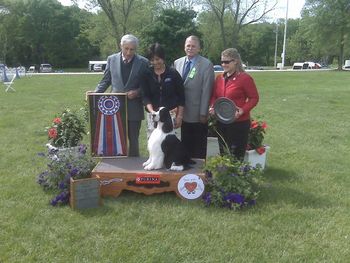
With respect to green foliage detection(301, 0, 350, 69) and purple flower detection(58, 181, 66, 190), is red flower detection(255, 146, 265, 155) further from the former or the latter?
green foliage detection(301, 0, 350, 69)

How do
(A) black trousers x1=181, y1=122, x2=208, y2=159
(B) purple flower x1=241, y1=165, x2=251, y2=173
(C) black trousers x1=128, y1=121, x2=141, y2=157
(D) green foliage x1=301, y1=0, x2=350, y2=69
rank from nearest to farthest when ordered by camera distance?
(B) purple flower x1=241, y1=165, x2=251, y2=173, (A) black trousers x1=181, y1=122, x2=208, y2=159, (C) black trousers x1=128, y1=121, x2=141, y2=157, (D) green foliage x1=301, y1=0, x2=350, y2=69

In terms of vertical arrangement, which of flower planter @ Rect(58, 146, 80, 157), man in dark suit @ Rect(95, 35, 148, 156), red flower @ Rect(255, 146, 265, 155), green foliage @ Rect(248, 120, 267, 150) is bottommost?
red flower @ Rect(255, 146, 265, 155)

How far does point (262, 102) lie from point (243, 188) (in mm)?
10730

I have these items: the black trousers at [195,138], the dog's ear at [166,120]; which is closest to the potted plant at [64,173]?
the dog's ear at [166,120]

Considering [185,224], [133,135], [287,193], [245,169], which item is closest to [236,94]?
[245,169]

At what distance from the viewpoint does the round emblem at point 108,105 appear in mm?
5559

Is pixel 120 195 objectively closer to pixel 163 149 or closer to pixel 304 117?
pixel 163 149

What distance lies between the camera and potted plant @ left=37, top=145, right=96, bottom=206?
4.86 metres

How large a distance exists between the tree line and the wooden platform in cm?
3521

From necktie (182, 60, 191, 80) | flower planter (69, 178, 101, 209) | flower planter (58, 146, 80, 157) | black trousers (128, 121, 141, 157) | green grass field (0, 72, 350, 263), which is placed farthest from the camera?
black trousers (128, 121, 141, 157)

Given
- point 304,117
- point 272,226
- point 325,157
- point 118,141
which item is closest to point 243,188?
point 272,226

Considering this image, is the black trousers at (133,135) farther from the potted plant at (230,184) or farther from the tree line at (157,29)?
the tree line at (157,29)

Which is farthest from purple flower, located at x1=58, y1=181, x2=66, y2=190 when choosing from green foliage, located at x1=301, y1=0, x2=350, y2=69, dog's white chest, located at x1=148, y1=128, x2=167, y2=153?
green foliage, located at x1=301, y1=0, x2=350, y2=69

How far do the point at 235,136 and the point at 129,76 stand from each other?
5.12 ft
